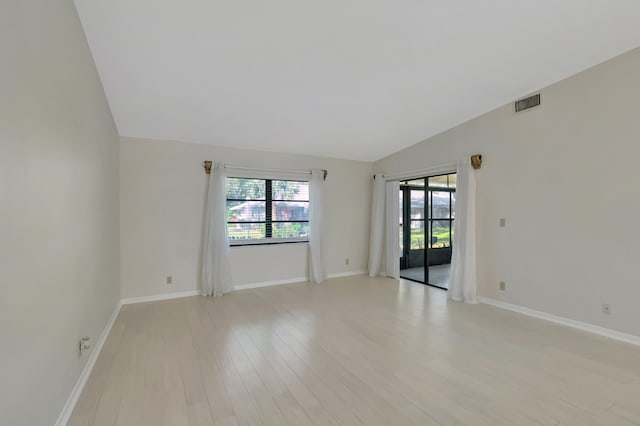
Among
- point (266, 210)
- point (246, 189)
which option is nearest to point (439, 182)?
point (266, 210)

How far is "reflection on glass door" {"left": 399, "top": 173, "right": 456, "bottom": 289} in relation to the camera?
18.1 ft

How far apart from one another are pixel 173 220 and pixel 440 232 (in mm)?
4739

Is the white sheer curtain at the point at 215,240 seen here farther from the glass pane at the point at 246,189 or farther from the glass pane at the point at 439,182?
the glass pane at the point at 439,182

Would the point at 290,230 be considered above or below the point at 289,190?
below

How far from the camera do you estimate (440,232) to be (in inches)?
222

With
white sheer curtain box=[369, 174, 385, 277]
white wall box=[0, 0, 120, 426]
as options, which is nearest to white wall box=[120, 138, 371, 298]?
white sheer curtain box=[369, 174, 385, 277]

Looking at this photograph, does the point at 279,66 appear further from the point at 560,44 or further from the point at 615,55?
the point at 615,55

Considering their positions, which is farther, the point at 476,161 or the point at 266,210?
the point at 266,210

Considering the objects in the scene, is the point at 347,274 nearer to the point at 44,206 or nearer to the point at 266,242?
the point at 266,242

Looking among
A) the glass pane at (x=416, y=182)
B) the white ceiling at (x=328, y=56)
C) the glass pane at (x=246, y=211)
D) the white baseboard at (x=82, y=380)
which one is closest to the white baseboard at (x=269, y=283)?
the glass pane at (x=246, y=211)

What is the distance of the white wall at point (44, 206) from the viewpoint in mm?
1219

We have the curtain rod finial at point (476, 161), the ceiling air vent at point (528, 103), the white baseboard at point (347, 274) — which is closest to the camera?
the ceiling air vent at point (528, 103)

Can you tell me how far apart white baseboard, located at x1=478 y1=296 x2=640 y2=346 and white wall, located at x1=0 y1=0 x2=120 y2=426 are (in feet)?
15.4

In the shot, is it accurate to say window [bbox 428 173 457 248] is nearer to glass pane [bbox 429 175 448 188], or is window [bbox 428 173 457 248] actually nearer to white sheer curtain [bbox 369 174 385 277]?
glass pane [bbox 429 175 448 188]
